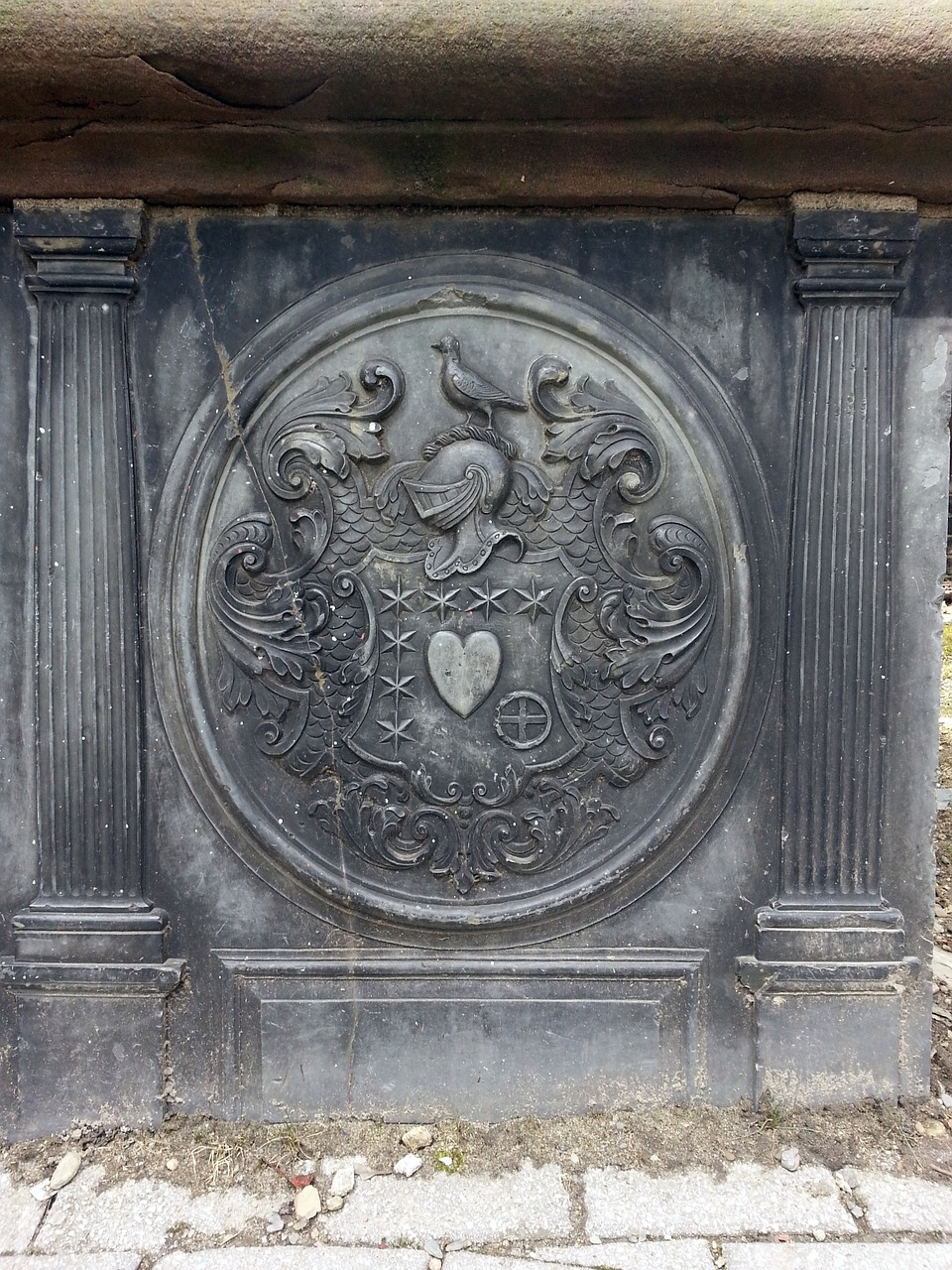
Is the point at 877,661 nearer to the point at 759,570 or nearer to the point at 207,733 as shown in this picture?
the point at 759,570

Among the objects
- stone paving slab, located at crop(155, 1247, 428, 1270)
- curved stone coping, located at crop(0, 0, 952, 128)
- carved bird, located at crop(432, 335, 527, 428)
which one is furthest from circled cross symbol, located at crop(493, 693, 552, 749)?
curved stone coping, located at crop(0, 0, 952, 128)

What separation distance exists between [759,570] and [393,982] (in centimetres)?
163

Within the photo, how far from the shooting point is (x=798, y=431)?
2330 millimetres

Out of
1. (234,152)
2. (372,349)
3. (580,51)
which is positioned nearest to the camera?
(580,51)

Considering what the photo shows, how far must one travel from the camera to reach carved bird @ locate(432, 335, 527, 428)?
226 cm

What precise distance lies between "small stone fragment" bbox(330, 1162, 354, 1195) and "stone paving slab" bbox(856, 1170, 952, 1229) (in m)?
1.35

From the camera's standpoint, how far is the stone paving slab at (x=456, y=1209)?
2025 mm

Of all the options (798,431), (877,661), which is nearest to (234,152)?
(798,431)

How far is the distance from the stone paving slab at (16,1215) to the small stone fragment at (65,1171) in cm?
6

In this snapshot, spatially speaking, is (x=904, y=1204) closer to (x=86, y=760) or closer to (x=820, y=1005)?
(x=820, y=1005)

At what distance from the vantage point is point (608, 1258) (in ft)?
6.42

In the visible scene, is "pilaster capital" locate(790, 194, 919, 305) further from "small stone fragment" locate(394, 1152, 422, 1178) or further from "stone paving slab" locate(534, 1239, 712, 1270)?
"small stone fragment" locate(394, 1152, 422, 1178)

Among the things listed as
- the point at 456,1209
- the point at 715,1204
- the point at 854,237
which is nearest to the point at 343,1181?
the point at 456,1209

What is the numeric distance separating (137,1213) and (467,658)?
5.55 feet
